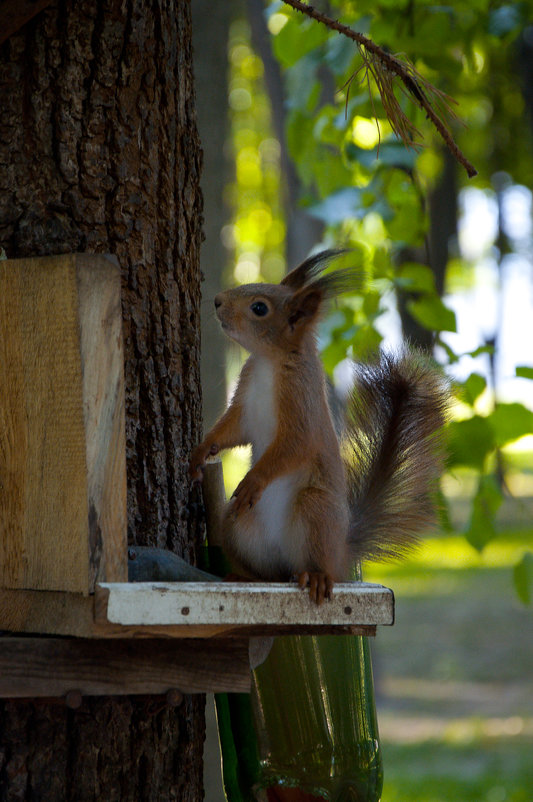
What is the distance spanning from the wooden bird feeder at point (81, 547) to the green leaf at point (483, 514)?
0.95m

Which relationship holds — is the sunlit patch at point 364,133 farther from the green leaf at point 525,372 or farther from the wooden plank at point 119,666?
the wooden plank at point 119,666

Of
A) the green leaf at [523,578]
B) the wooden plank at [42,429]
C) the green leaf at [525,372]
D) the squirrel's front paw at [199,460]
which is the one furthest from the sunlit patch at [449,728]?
the wooden plank at [42,429]

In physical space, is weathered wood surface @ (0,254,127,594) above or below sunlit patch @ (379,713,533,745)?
above

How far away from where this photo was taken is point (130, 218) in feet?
4.83

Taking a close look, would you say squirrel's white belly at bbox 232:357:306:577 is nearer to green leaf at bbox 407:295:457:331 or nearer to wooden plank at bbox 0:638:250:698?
wooden plank at bbox 0:638:250:698

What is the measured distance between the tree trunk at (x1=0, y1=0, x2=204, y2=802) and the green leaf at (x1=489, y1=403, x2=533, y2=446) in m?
0.84

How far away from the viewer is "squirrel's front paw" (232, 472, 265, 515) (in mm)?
1426

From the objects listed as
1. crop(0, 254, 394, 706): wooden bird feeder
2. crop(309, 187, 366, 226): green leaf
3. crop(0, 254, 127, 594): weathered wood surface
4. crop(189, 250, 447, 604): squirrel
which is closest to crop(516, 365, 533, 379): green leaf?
crop(189, 250, 447, 604): squirrel

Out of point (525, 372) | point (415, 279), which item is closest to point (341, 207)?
point (415, 279)

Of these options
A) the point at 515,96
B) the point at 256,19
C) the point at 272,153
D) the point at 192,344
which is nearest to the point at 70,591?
the point at 192,344

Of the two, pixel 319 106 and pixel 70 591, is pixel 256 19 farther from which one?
pixel 70 591

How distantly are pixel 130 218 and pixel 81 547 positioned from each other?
0.56 m

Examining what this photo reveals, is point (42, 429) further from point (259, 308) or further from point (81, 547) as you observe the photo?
point (259, 308)

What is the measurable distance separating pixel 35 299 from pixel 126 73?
0.46m
